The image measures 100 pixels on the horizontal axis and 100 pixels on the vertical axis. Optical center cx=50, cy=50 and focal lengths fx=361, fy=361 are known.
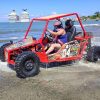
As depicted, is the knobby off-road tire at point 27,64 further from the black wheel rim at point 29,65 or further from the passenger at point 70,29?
the passenger at point 70,29

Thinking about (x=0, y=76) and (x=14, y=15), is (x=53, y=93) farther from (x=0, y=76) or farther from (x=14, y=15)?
(x=14, y=15)

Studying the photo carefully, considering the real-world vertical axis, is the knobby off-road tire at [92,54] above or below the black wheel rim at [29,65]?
below

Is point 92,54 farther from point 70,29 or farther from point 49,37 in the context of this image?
point 49,37

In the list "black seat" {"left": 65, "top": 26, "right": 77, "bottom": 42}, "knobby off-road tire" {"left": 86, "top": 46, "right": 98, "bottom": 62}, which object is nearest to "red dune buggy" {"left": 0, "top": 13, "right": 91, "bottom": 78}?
"black seat" {"left": 65, "top": 26, "right": 77, "bottom": 42}

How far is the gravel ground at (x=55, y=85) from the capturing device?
6.87 metres

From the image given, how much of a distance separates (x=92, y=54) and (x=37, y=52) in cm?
215

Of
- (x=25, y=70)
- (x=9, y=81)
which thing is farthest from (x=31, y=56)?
(x=9, y=81)

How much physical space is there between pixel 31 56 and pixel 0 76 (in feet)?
2.96

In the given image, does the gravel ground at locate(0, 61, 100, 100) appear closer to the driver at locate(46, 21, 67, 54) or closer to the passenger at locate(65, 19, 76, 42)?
the driver at locate(46, 21, 67, 54)

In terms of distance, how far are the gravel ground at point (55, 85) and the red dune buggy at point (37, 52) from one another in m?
0.27

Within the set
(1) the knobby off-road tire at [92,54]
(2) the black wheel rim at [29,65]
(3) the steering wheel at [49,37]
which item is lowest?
(1) the knobby off-road tire at [92,54]

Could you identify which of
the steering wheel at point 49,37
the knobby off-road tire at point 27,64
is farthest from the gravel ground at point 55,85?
the steering wheel at point 49,37

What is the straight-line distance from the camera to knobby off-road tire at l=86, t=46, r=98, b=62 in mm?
10867

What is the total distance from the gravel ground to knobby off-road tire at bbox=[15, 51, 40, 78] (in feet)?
0.57
